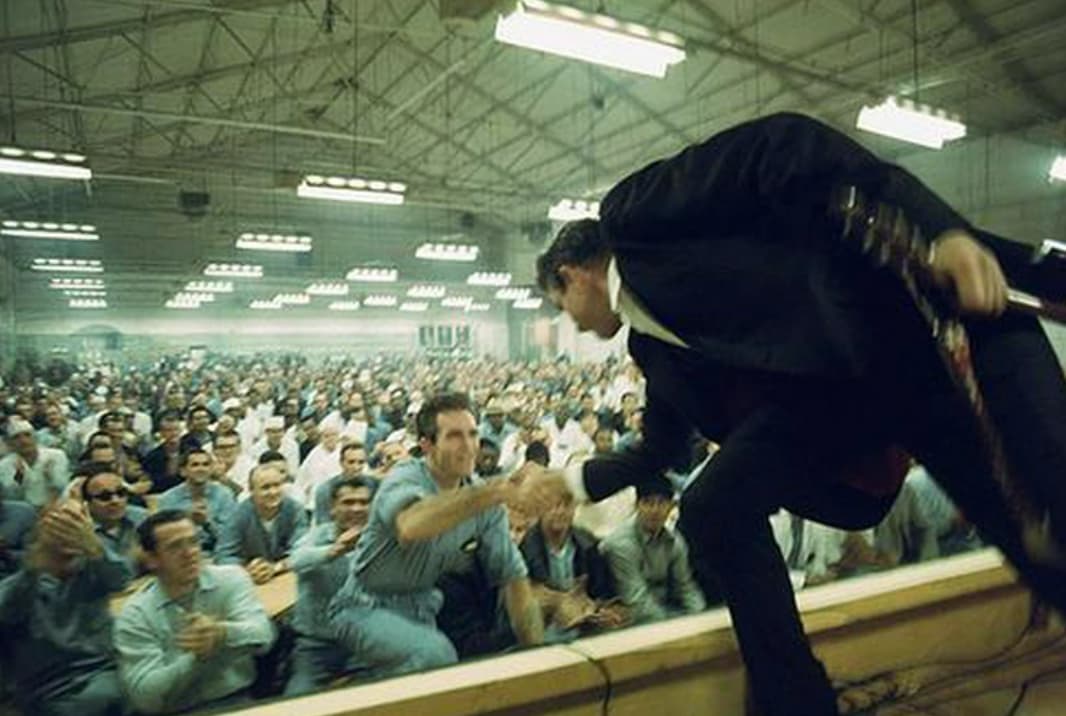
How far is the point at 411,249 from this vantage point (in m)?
21.7

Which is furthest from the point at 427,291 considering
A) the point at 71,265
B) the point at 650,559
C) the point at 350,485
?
the point at 650,559

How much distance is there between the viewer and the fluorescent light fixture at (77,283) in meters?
19.2

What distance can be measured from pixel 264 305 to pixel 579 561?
21.0m

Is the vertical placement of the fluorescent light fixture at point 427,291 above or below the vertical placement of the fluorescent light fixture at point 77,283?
below

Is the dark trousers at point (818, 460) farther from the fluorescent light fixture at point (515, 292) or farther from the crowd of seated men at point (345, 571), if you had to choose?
the fluorescent light fixture at point (515, 292)

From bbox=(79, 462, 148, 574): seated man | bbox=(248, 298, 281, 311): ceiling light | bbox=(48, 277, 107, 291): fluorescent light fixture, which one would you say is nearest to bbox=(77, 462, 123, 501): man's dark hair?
bbox=(79, 462, 148, 574): seated man

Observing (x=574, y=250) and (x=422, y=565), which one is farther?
(x=422, y=565)

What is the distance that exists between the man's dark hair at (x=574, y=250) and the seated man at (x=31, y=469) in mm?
5245

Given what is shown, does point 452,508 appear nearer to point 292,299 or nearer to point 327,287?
point 327,287

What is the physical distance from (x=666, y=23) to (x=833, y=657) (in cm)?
983

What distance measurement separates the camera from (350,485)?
3.47 meters

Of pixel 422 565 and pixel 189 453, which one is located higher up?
pixel 189 453

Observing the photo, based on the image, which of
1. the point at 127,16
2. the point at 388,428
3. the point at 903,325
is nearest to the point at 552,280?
the point at 903,325

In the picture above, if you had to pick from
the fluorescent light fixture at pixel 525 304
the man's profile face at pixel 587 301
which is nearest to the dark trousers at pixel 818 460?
the man's profile face at pixel 587 301
